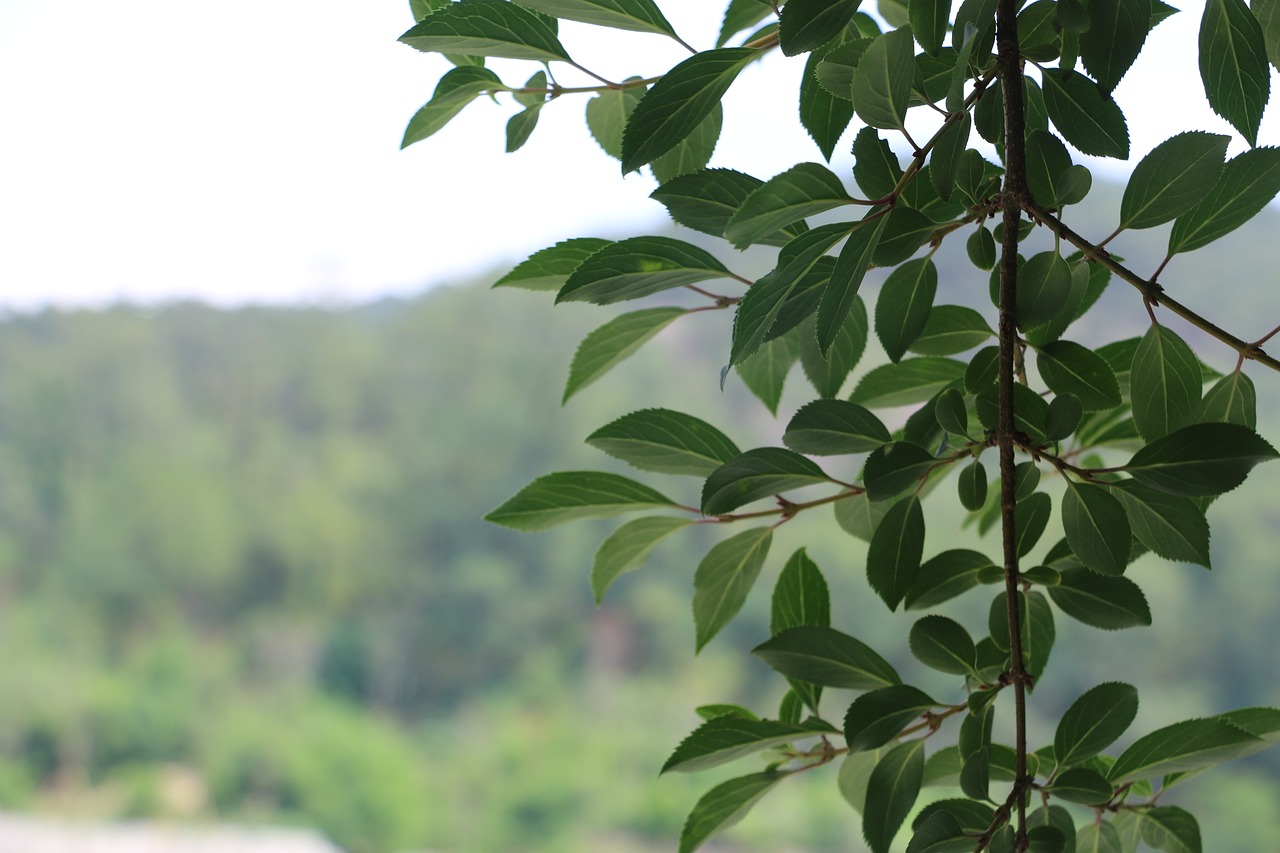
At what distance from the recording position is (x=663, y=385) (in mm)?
8578

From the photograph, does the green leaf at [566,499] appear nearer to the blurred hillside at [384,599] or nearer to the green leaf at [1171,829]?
the green leaf at [1171,829]

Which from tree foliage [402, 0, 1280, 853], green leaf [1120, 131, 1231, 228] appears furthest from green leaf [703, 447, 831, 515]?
→ green leaf [1120, 131, 1231, 228]

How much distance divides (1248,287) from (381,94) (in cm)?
850

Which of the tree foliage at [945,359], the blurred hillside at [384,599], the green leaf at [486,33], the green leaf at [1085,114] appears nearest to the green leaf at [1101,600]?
the tree foliage at [945,359]

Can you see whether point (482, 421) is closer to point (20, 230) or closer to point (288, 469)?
point (288, 469)

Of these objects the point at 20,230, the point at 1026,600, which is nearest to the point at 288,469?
the point at 20,230

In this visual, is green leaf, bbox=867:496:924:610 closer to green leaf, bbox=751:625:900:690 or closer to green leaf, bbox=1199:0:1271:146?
green leaf, bbox=751:625:900:690

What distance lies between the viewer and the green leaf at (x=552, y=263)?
0.31m

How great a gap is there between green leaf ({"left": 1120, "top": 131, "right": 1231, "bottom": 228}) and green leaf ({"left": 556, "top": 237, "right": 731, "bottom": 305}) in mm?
106

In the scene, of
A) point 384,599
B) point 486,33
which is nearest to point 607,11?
point 486,33

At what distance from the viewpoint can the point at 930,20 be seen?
23 cm

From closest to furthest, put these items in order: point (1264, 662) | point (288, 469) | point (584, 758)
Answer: point (1264, 662) < point (584, 758) < point (288, 469)

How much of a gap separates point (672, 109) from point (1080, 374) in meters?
0.12

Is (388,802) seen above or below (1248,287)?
below
